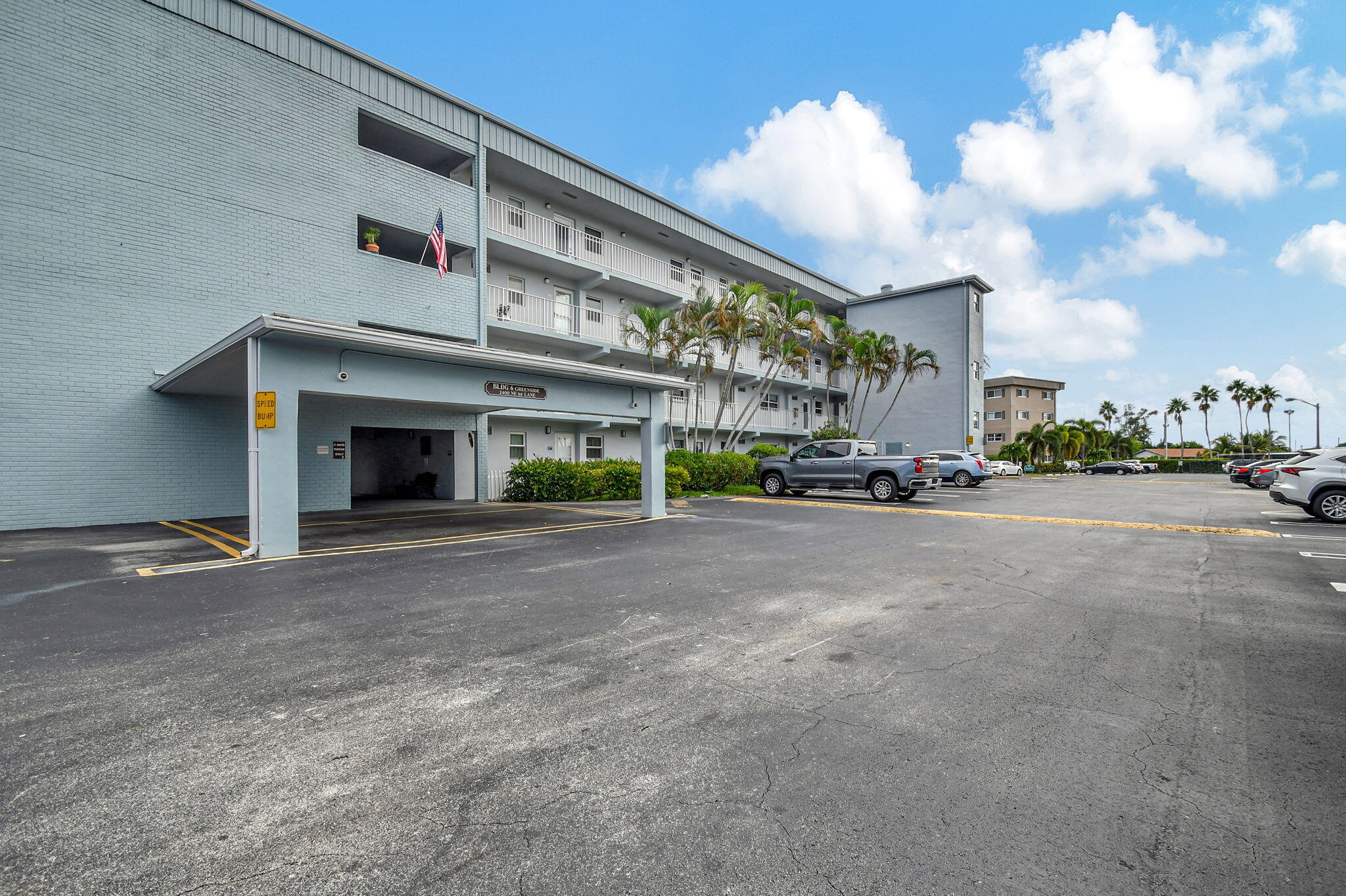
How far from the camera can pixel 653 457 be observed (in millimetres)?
14672

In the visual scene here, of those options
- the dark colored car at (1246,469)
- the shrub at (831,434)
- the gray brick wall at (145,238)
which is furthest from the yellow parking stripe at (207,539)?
the dark colored car at (1246,469)

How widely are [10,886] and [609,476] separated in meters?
18.1

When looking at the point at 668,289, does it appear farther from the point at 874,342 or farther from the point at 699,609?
the point at 699,609

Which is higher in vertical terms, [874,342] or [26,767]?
[874,342]

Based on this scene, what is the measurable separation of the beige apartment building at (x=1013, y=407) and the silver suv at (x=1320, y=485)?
191 feet

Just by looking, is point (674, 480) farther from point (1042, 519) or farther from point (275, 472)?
point (275, 472)

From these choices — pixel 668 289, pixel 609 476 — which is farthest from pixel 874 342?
pixel 609 476

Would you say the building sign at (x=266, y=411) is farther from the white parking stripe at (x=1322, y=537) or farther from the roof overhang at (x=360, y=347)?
the white parking stripe at (x=1322, y=537)

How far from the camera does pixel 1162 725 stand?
349 centimetres

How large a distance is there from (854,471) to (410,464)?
15942 millimetres

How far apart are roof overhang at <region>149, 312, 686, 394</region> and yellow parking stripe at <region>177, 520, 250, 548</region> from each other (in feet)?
9.68

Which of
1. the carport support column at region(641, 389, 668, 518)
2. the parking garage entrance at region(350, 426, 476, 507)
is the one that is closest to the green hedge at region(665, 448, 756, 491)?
the carport support column at region(641, 389, 668, 518)

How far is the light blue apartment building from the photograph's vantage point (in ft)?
36.4

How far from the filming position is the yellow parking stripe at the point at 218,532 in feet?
33.8
